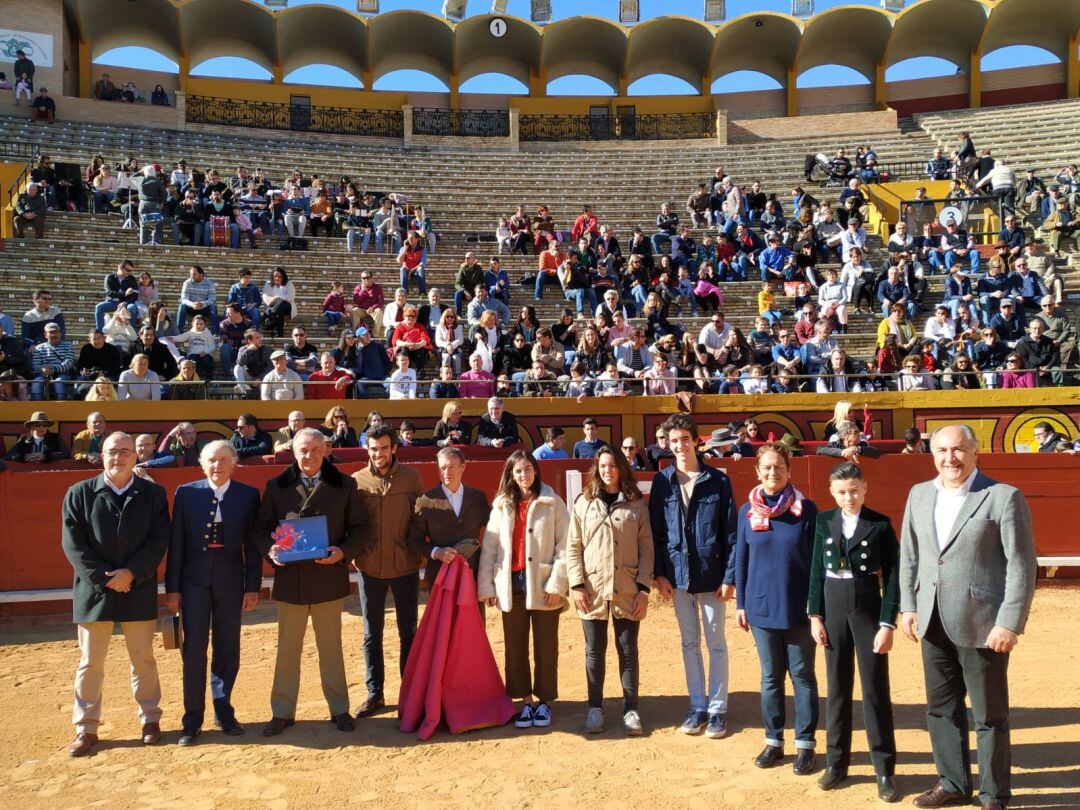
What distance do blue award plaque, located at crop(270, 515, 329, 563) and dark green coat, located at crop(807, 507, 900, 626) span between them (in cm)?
289

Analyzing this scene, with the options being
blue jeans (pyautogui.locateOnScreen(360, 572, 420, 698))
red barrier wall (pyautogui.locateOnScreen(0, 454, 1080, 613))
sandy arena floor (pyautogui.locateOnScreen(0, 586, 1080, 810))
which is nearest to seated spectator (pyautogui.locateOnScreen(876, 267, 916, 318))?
red barrier wall (pyautogui.locateOnScreen(0, 454, 1080, 613))

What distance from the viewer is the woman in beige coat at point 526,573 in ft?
19.2

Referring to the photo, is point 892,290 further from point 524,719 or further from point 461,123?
point 461,123

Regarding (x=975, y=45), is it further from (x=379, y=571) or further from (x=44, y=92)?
(x=379, y=571)

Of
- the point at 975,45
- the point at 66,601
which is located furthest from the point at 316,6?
the point at 66,601

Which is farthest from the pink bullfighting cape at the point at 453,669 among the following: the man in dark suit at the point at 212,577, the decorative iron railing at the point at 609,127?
the decorative iron railing at the point at 609,127

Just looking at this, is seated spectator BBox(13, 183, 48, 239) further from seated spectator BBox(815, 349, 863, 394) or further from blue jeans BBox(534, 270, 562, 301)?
seated spectator BBox(815, 349, 863, 394)

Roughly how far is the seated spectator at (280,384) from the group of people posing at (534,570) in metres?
6.07

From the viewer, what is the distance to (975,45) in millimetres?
29969

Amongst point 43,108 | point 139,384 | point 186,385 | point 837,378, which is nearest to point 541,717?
point 186,385

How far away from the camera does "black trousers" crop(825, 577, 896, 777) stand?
4777 mm

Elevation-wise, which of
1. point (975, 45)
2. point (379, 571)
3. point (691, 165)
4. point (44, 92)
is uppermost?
point (975, 45)

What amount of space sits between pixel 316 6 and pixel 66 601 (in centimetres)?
2356

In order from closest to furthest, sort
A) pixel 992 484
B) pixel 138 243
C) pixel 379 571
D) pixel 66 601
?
pixel 992 484
pixel 379 571
pixel 66 601
pixel 138 243
